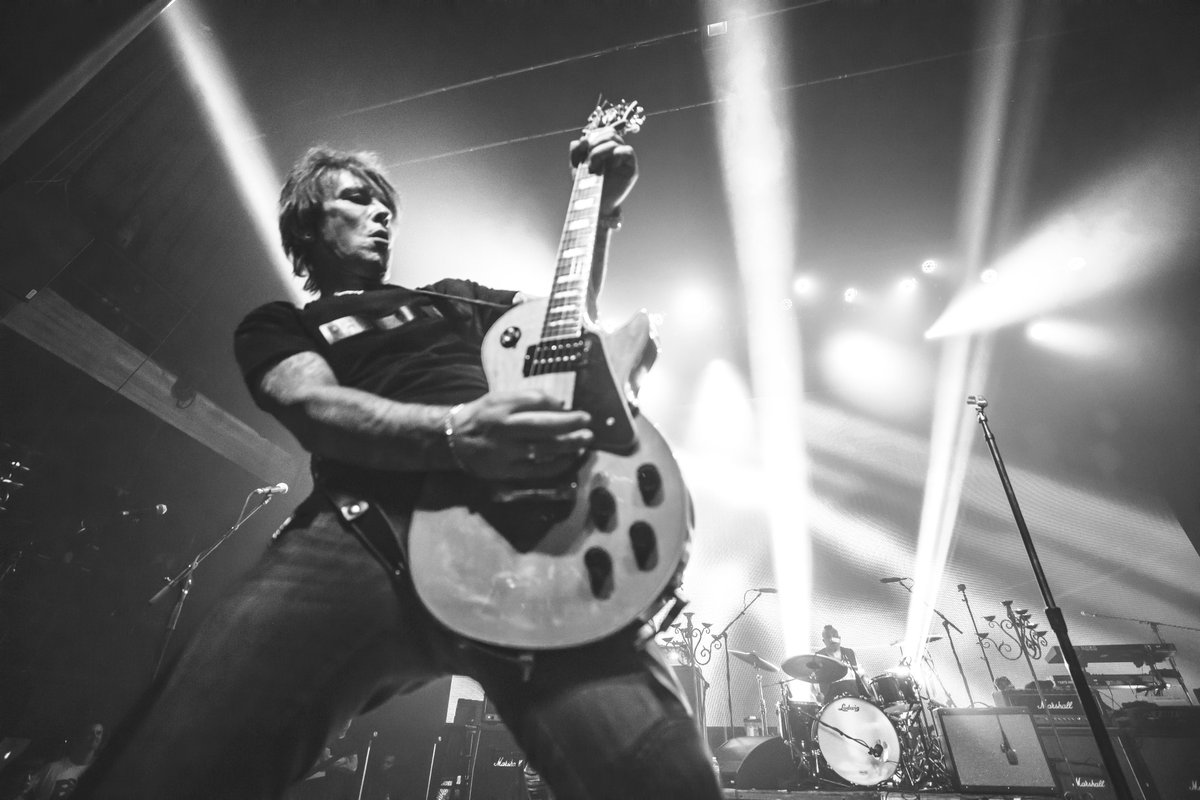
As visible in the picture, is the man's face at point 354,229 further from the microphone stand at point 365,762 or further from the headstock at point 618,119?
the microphone stand at point 365,762

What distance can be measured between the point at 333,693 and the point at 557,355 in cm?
76

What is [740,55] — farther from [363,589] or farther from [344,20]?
[363,589]

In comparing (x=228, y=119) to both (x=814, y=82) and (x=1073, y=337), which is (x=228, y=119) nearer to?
(x=814, y=82)

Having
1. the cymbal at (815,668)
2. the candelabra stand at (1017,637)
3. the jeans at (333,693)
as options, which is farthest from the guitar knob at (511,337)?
the candelabra stand at (1017,637)

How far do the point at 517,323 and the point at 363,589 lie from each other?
659 mm

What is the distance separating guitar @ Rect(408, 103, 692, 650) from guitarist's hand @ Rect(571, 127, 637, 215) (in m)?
0.66

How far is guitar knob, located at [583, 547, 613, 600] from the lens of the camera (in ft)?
3.00

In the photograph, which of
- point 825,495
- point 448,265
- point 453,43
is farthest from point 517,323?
point 825,495

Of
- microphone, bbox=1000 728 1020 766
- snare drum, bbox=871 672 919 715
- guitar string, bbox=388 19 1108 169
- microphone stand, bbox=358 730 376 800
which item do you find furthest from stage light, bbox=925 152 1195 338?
microphone stand, bbox=358 730 376 800

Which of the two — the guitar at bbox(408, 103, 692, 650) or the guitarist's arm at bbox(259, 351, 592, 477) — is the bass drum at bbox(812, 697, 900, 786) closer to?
the guitar at bbox(408, 103, 692, 650)

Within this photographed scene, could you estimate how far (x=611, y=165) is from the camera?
1654 mm

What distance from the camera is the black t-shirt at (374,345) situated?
126cm

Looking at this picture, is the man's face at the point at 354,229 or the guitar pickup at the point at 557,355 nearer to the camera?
the guitar pickup at the point at 557,355

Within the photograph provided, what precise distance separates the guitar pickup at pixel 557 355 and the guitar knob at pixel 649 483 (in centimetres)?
24
